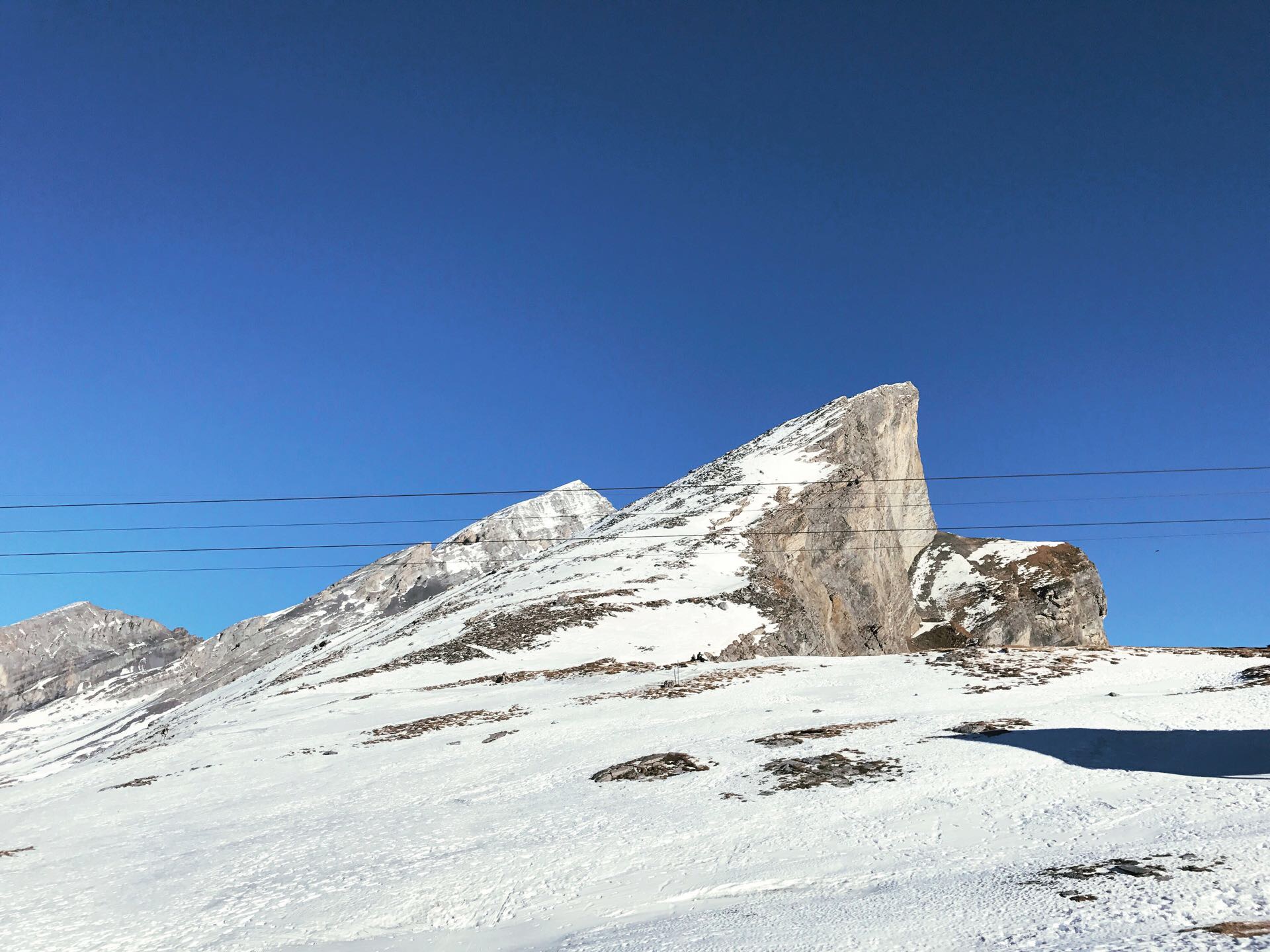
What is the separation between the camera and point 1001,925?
257 inches

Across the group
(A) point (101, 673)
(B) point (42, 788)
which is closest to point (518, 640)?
(B) point (42, 788)

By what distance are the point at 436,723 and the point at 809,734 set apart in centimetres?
1007

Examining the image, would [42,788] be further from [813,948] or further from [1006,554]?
[1006,554]

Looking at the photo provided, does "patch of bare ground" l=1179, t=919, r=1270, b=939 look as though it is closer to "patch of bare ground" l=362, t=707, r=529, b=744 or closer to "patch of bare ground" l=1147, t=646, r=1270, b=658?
"patch of bare ground" l=362, t=707, r=529, b=744

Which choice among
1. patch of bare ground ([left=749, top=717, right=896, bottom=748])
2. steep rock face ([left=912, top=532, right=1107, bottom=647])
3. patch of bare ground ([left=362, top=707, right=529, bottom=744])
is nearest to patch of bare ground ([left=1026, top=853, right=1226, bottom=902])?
patch of bare ground ([left=749, top=717, right=896, bottom=748])

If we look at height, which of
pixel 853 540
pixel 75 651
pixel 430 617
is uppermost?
pixel 853 540

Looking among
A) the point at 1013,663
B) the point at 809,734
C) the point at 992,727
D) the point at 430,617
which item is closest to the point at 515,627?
the point at 430,617

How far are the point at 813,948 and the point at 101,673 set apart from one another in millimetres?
193694

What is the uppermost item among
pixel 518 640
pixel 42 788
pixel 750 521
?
pixel 750 521

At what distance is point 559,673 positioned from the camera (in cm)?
2817

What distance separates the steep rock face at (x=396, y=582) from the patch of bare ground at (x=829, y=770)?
252ft

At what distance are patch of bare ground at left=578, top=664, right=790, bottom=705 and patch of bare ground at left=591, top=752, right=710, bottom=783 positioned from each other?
22.5 feet

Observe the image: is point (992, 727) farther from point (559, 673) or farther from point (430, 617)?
point (430, 617)

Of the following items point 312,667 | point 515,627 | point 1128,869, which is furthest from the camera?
point 312,667
